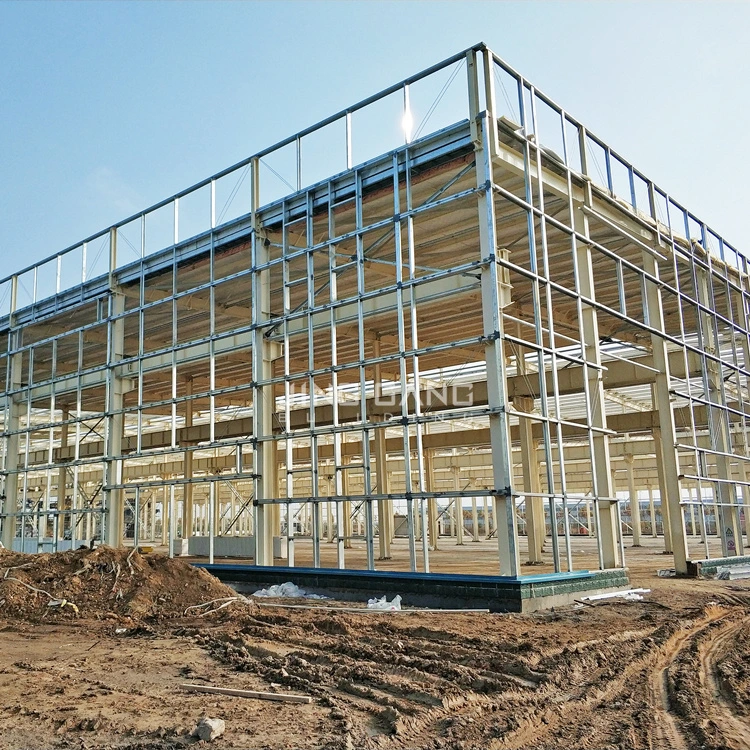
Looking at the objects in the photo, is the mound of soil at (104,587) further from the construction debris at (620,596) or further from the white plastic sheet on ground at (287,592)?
the construction debris at (620,596)

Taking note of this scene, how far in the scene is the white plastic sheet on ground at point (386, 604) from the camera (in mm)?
12828

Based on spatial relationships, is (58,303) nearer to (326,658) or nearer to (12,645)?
(12,645)

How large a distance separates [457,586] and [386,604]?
4.22 feet

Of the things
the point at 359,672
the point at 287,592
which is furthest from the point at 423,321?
the point at 359,672

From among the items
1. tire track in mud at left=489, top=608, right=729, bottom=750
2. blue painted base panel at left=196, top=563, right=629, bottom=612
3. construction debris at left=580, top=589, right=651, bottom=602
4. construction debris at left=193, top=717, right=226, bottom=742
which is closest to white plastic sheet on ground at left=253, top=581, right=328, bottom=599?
blue painted base panel at left=196, top=563, right=629, bottom=612

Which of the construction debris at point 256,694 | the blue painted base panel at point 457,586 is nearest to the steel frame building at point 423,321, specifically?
the blue painted base panel at point 457,586

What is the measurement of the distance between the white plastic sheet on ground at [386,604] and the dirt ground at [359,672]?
93 centimetres

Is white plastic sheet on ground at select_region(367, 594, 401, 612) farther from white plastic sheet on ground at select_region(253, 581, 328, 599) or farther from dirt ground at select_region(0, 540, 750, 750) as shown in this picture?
white plastic sheet on ground at select_region(253, 581, 328, 599)

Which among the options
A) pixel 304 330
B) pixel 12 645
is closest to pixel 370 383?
pixel 304 330

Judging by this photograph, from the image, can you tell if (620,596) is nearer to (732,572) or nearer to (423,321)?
(732,572)

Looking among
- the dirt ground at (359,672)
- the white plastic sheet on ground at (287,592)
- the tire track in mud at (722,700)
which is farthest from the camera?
the white plastic sheet on ground at (287,592)

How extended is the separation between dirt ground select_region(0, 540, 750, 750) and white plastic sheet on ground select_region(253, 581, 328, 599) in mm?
1872

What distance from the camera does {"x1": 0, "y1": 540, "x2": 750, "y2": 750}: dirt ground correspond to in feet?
19.1

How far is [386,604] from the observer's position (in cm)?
1309
